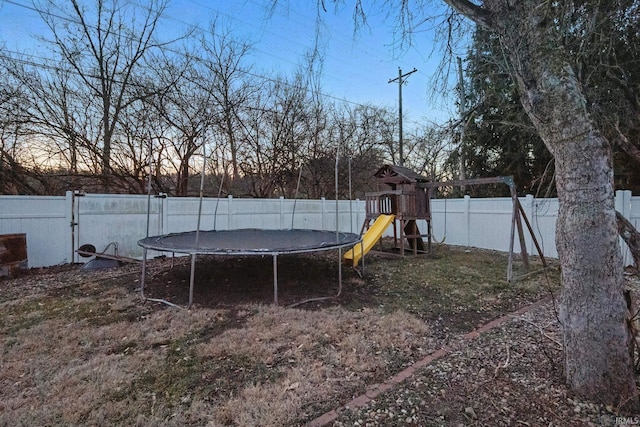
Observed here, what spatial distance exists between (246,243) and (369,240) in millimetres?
2191

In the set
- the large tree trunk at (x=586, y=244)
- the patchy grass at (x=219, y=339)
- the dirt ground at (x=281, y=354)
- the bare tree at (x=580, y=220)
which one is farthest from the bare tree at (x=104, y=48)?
the large tree trunk at (x=586, y=244)

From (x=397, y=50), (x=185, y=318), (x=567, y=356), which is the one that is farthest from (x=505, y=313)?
(x=185, y=318)

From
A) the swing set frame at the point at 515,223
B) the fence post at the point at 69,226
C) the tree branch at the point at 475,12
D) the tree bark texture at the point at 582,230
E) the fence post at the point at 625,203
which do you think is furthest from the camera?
the fence post at the point at 69,226

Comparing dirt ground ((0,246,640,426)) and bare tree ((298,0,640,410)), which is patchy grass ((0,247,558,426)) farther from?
bare tree ((298,0,640,410))

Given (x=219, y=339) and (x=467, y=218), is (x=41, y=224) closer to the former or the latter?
(x=219, y=339)

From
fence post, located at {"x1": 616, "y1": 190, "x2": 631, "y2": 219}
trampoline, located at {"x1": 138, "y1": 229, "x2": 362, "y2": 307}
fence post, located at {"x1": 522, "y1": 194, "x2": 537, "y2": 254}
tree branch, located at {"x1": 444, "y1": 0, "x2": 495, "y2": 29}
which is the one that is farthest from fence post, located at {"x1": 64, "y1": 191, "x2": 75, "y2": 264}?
fence post, located at {"x1": 616, "y1": 190, "x2": 631, "y2": 219}

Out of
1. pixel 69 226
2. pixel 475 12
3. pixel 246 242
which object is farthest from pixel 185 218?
pixel 475 12

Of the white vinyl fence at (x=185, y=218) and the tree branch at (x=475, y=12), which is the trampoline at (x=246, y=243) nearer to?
the white vinyl fence at (x=185, y=218)

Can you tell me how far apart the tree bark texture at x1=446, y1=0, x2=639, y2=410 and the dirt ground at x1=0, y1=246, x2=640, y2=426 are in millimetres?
177

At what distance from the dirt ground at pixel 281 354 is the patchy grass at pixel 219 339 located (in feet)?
0.04

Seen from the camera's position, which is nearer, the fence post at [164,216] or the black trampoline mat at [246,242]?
the black trampoline mat at [246,242]

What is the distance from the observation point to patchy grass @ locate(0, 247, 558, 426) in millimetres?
1730

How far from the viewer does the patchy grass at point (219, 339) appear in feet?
5.68

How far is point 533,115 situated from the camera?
179cm
